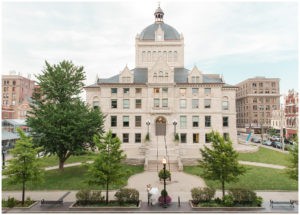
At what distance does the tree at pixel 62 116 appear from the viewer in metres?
25.4

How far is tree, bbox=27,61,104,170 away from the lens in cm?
→ 2536

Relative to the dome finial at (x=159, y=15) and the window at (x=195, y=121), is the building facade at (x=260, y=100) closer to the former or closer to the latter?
the window at (x=195, y=121)

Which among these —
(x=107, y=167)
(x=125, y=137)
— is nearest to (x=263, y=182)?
(x=107, y=167)

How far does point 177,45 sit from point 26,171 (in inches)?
1533

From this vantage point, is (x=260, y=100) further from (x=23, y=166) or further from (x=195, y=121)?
(x=23, y=166)

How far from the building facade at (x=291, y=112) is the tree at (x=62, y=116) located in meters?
52.4

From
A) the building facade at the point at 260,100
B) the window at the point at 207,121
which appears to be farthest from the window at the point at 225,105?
the building facade at the point at 260,100

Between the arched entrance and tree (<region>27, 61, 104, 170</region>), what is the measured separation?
51.0ft

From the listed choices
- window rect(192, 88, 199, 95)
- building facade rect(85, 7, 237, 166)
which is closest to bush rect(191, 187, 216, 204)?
building facade rect(85, 7, 237, 166)

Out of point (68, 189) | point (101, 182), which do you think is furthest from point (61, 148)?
point (101, 182)

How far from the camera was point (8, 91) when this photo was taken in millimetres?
80188

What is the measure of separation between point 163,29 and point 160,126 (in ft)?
73.2

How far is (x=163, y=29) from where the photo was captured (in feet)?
163

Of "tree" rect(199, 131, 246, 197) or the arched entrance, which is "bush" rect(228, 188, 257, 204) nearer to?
"tree" rect(199, 131, 246, 197)
